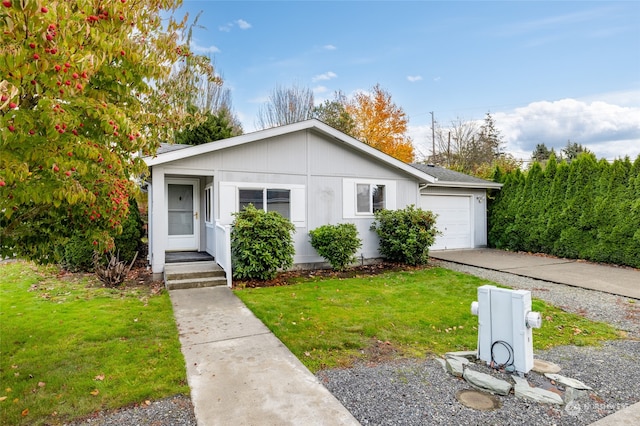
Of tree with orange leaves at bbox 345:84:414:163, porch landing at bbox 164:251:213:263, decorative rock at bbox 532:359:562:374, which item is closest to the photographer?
decorative rock at bbox 532:359:562:374

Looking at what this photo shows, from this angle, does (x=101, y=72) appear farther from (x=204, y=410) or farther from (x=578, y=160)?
(x=578, y=160)

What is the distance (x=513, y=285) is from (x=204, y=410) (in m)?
7.05

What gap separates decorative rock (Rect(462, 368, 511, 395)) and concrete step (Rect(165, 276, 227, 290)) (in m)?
5.47

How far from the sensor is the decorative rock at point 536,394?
3.07 metres

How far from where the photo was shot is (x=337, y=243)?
8.90 metres

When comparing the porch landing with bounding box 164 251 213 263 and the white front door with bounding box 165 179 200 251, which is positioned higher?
the white front door with bounding box 165 179 200 251

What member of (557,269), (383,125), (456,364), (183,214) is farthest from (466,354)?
(383,125)

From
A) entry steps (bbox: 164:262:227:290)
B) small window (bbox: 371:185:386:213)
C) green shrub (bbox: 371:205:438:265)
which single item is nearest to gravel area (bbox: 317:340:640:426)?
entry steps (bbox: 164:262:227:290)

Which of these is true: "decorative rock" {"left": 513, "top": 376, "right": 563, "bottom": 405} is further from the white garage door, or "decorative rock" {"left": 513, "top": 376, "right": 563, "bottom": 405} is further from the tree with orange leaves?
the tree with orange leaves

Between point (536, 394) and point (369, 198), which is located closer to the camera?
point (536, 394)

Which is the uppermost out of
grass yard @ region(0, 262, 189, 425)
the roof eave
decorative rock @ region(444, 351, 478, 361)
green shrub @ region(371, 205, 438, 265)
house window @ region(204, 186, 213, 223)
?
the roof eave

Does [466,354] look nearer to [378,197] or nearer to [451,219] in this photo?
[378,197]

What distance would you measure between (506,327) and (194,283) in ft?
Result: 19.4

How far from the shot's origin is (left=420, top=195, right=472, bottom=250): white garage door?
13.1m
